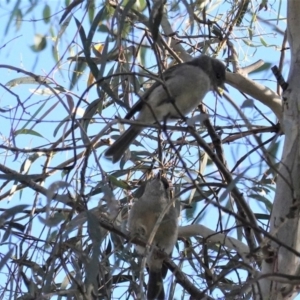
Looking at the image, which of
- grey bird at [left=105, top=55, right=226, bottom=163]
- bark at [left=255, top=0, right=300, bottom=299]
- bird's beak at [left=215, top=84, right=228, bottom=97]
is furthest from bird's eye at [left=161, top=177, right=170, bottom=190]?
bark at [left=255, top=0, right=300, bottom=299]

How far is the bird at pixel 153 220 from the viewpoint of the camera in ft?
9.84

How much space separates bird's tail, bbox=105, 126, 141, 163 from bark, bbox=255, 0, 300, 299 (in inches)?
23.2

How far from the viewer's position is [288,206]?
7.13ft

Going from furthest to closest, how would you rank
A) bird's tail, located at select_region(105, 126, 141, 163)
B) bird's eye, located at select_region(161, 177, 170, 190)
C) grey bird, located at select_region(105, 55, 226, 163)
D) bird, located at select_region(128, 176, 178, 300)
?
bird's eye, located at select_region(161, 177, 170, 190) < bird, located at select_region(128, 176, 178, 300) < grey bird, located at select_region(105, 55, 226, 163) < bird's tail, located at select_region(105, 126, 141, 163)

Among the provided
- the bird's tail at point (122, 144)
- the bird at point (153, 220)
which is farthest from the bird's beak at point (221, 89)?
the bird at point (153, 220)

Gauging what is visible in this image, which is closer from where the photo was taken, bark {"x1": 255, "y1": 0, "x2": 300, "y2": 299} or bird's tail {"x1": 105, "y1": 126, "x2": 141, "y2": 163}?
bark {"x1": 255, "y1": 0, "x2": 300, "y2": 299}

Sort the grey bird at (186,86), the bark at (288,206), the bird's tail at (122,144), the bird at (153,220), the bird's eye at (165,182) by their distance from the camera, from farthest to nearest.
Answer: the bird's eye at (165,182) → the bird at (153,220) → the grey bird at (186,86) → the bird's tail at (122,144) → the bark at (288,206)

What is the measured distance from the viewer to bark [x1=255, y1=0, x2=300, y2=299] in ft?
6.89

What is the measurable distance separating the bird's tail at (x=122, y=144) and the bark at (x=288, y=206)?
59 centimetres

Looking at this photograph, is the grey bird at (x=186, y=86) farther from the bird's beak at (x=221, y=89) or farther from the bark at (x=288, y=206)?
the bark at (x=288, y=206)

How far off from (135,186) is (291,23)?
3.22 feet

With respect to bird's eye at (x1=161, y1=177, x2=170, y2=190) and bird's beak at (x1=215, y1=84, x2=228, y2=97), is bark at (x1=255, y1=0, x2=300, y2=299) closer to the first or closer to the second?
bird's beak at (x1=215, y1=84, x2=228, y2=97)

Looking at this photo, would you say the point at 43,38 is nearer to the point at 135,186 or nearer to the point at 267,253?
the point at 135,186

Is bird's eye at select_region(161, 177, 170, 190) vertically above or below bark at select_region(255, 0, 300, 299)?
above
